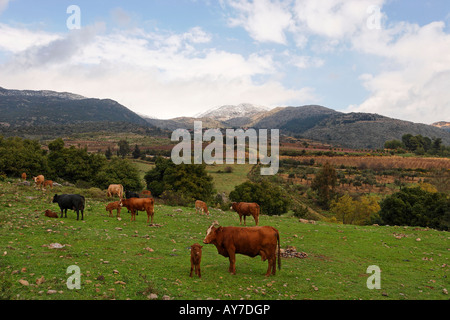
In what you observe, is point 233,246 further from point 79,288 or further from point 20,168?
point 20,168

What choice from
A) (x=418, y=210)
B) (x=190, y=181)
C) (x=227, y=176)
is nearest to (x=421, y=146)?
(x=227, y=176)

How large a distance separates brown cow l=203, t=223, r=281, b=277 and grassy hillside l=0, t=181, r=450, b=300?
72 centimetres

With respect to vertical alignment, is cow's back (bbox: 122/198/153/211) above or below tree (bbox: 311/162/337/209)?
above

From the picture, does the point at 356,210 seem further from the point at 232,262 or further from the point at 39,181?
the point at 39,181

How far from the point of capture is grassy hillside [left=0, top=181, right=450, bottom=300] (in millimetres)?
8539

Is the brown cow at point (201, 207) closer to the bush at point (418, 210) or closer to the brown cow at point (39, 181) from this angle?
the brown cow at point (39, 181)

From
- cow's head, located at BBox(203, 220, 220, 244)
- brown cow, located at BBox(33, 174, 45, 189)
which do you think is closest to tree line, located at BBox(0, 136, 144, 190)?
brown cow, located at BBox(33, 174, 45, 189)

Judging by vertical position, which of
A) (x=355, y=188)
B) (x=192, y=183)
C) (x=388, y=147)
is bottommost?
(x=355, y=188)

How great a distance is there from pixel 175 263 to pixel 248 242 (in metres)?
3.21

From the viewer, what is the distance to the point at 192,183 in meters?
47.5

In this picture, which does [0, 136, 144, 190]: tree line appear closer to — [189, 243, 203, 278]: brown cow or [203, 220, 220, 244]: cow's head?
[203, 220, 220, 244]: cow's head

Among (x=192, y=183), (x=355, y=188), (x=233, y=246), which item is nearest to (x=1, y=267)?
A: (x=233, y=246)
